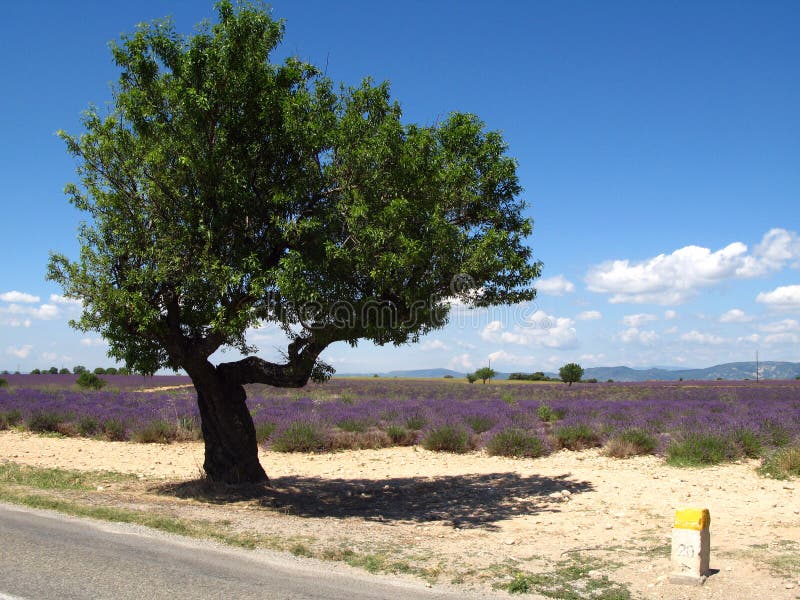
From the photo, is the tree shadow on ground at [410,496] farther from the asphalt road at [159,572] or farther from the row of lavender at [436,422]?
the row of lavender at [436,422]

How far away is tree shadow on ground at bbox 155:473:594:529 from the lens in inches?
496

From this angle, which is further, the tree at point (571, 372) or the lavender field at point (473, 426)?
the tree at point (571, 372)

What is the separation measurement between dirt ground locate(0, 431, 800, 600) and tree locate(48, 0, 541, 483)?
3.28m

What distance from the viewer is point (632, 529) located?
10633 mm

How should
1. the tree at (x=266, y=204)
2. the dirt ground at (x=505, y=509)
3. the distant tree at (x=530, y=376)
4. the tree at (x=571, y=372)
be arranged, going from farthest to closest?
the distant tree at (x=530, y=376)
the tree at (x=571, y=372)
the tree at (x=266, y=204)
the dirt ground at (x=505, y=509)

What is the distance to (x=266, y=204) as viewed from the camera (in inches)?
467

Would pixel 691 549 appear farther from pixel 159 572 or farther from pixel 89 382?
pixel 89 382

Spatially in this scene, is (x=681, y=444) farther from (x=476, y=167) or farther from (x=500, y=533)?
(x=476, y=167)

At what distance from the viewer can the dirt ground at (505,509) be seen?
8.20 metres

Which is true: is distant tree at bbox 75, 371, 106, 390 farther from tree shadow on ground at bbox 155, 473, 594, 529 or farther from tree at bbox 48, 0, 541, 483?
tree at bbox 48, 0, 541, 483

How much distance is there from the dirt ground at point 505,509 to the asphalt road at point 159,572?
3.86 ft

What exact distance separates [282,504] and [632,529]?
21.8 feet

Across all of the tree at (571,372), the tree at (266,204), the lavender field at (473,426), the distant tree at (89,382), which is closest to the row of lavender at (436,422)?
the lavender field at (473,426)

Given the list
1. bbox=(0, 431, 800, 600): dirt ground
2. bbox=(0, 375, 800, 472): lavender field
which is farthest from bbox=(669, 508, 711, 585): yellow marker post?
bbox=(0, 375, 800, 472): lavender field
